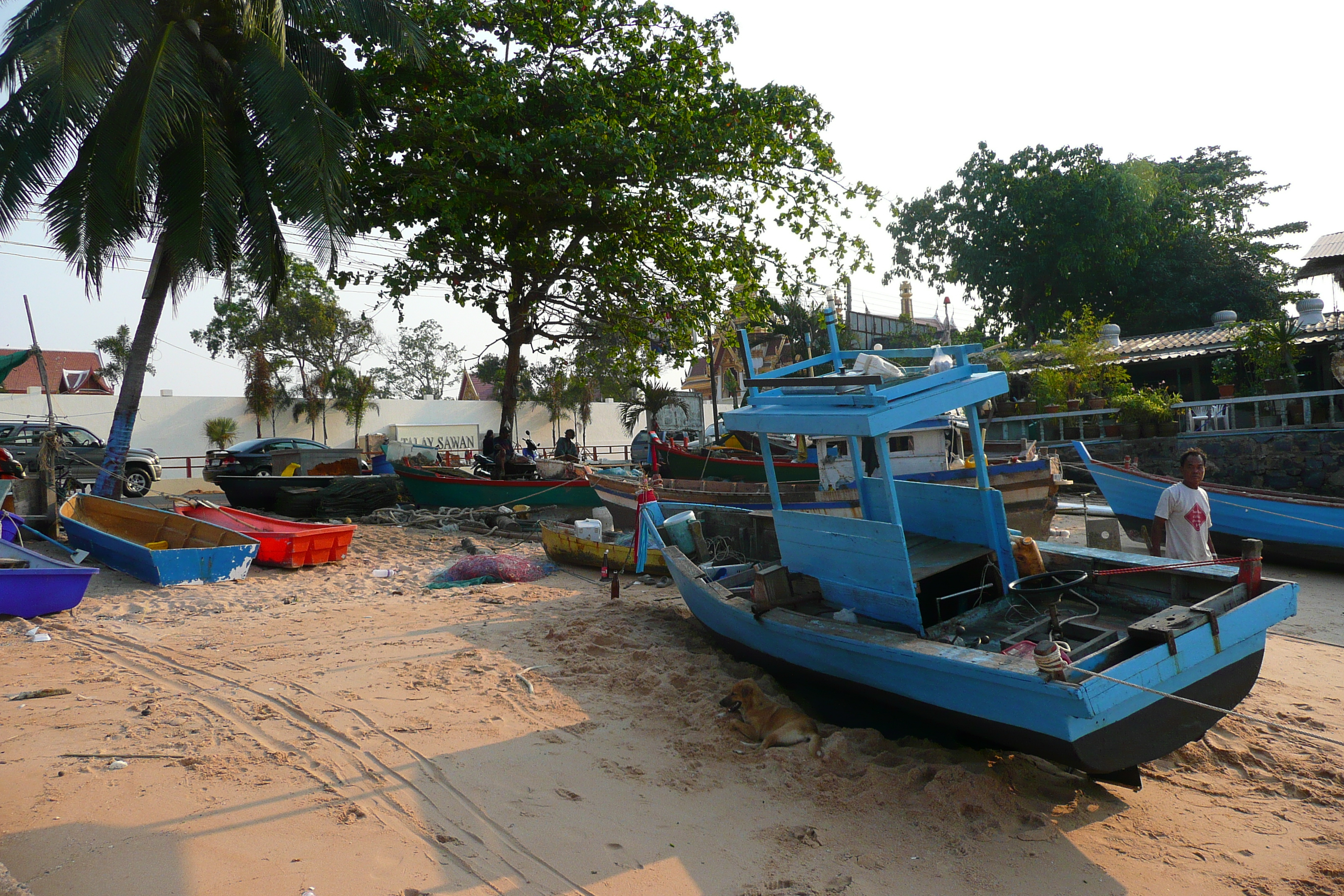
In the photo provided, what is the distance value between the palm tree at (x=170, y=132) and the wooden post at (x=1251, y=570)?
10.8 m

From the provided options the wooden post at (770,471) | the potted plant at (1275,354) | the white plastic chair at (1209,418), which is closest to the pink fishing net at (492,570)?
the wooden post at (770,471)

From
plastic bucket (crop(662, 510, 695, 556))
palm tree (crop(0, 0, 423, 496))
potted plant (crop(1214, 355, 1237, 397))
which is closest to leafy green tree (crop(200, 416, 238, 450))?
palm tree (crop(0, 0, 423, 496))

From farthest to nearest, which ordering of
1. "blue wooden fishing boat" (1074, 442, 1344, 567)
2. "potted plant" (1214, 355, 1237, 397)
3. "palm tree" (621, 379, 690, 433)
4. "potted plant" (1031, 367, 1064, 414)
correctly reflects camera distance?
"palm tree" (621, 379, 690, 433), "potted plant" (1031, 367, 1064, 414), "potted plant" (1214, 355, 1237, 397), "blue wooden fishing boat" (1074, 442, 1344, 567)

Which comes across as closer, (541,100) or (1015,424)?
(541,100)

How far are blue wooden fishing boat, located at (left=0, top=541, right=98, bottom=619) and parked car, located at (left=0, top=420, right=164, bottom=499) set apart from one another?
9.60m

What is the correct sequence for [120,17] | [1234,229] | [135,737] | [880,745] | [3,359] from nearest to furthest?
[135,737]
[880,745]
[120,17]
[3,359]
[1234,229]

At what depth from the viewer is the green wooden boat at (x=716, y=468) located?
16.1m

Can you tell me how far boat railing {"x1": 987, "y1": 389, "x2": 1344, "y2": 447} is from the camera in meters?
14.1

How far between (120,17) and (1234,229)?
119 ft

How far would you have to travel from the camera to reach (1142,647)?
3.86 m

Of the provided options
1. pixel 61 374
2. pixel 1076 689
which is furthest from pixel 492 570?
pixel 61 374

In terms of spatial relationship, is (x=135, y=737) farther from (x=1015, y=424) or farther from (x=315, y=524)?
(x=1015, y=424)

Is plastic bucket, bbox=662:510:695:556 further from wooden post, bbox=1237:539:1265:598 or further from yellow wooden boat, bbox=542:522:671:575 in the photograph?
wooden post, bbox=1237:539:1265:598

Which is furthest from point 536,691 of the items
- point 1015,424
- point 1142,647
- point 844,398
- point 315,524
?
point 1015,424
